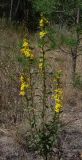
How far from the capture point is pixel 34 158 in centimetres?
393

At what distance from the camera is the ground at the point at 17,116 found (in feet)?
13.3

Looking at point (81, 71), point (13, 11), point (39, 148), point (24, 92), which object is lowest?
point (13, 11)

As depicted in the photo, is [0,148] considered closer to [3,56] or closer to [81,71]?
[3,56]

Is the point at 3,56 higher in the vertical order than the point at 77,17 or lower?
lower

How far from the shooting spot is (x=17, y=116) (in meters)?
4.78

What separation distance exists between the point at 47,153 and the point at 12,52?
10.5 ft

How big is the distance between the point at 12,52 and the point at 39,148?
3238 millimetres

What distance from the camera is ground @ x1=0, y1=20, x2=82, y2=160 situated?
404 cm

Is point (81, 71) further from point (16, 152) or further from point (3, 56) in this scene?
point (16, 152)

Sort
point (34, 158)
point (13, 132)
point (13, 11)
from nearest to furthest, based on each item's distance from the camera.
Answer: point (34, 158) < point (13, 132) < point (13, 11)

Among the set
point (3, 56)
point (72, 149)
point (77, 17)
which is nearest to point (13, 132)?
point (72, 149)

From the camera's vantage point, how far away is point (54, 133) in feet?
11.2

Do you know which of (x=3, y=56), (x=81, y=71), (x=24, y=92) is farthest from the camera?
(x=81, y=71)

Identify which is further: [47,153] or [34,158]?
[34,158]
